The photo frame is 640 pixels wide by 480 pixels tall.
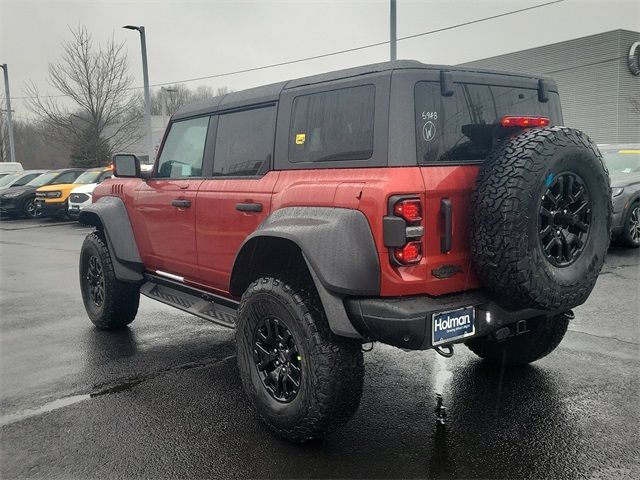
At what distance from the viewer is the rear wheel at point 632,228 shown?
9156 millimetres

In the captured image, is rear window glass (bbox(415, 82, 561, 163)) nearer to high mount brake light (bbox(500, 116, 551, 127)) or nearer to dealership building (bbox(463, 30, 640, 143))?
high mount brake light (bbox(500, 116, 551, 127))

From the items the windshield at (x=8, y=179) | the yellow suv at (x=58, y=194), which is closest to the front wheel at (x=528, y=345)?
the yellow suv at (x=58, y=194)

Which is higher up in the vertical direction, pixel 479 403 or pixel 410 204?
pixel 410 204

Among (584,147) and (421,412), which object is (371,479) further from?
(584,147)

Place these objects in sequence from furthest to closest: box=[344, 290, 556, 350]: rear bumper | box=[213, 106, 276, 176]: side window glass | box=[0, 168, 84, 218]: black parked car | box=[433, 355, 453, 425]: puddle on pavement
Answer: box=[0, 168, 84, 218]: black parked car < box=[213, 106, 276, 176]: side window glass < box=[433, 355, 453, 425]: puddle on pavement < box=[344, 290, 556, 350]: rear bumper

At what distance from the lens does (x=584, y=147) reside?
3.10 m

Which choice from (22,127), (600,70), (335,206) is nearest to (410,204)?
(335,206)

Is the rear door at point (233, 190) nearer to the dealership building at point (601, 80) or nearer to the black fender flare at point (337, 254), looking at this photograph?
the black fender flare at point (337, 254)

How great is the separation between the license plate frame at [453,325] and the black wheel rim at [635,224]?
24.3 ft

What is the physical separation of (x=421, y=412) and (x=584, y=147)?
1.84 m

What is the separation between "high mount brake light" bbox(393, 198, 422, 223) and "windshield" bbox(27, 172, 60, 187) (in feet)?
66.0

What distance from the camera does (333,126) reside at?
3381 mm

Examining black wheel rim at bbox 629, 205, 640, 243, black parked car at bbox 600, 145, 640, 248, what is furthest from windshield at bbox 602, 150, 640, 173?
black wheel rim at bbox 629, 205, 640, 243

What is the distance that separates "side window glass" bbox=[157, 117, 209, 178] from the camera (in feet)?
Result: 14.9
